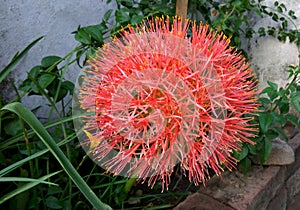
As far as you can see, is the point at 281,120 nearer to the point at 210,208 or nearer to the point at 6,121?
the point at 210,208

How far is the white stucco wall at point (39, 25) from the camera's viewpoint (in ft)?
3.68

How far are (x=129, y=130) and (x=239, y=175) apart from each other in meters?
0.73

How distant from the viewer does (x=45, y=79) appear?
3.10 ft

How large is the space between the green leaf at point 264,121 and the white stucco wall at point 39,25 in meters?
0.64

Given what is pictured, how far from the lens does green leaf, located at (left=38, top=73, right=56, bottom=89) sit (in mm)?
932

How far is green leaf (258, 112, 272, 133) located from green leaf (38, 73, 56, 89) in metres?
0.56

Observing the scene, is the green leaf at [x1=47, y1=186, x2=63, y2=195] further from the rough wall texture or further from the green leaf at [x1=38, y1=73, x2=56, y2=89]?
the rough wall texture

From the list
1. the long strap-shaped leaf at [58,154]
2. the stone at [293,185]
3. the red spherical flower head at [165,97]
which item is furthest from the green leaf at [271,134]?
the long strap-shaped leaf at [58,154]

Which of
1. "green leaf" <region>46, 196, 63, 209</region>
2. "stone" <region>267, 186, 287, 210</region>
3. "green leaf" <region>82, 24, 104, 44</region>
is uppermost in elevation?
"green leaf" <region>82, 24, 104, 44</region>

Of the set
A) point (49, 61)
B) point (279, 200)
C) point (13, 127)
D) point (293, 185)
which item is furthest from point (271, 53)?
point (13, 127)

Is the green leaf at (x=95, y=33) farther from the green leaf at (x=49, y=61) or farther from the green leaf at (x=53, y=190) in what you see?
Answer: the green leaf at (x=53, y=190)

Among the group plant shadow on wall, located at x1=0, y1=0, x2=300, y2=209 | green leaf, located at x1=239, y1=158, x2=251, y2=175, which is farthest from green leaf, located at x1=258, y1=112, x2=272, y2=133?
green leaf, located at x1=239, y1=158, x2=251, y2=175

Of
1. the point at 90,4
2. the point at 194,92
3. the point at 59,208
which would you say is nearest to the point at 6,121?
the point at 59,208

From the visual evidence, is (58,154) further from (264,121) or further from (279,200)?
(279,200)
